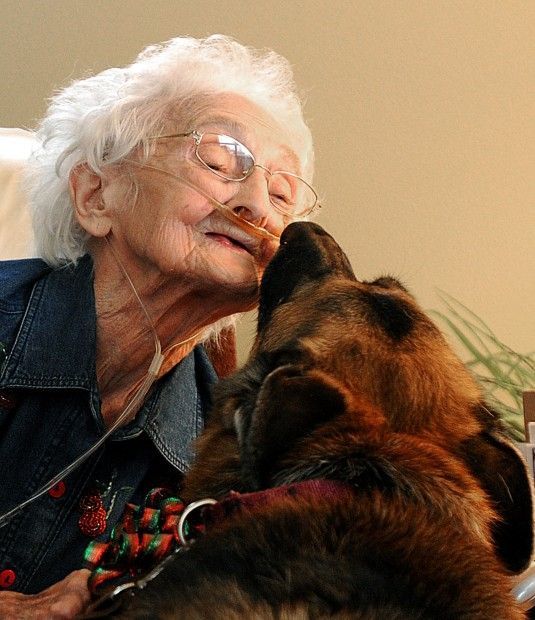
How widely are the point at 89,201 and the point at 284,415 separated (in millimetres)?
801

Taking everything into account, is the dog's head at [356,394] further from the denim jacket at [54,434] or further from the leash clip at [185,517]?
the denim jacket at [54,434]

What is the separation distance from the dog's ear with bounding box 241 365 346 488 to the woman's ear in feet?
2.31

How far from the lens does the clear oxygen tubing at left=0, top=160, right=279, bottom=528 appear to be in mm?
1450

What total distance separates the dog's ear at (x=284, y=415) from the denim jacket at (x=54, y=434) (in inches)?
21.3

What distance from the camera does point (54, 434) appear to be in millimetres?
1497

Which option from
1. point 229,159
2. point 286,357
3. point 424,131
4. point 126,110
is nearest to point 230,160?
point 229,159

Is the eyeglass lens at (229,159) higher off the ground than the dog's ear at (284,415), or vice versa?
the eyeglass lens at (229,159)

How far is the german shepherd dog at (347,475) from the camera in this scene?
2.77ft

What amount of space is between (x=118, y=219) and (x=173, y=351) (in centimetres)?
27

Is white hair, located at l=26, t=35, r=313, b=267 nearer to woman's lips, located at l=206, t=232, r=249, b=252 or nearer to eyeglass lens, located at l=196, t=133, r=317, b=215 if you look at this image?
eyeglass lens, located at l=196, t=133, r=317, b=215

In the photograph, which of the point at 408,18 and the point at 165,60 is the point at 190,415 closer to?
the point at 165,60

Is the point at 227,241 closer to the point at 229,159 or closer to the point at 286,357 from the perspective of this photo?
the point at 229,159

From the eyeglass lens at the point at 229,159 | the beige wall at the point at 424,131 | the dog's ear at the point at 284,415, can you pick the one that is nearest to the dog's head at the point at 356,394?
the dog's ear at the point at 284,415

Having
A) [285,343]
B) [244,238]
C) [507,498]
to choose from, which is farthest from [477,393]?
[244,238]
